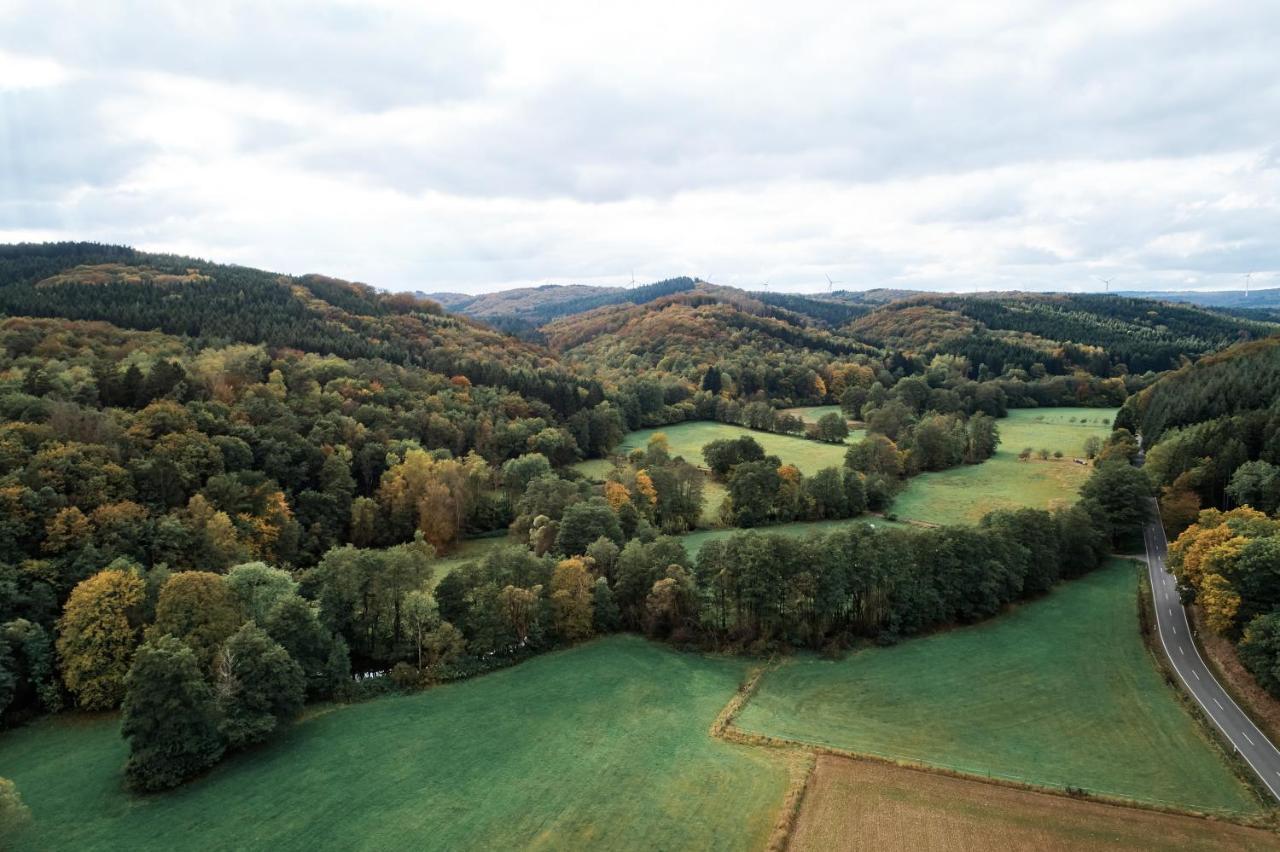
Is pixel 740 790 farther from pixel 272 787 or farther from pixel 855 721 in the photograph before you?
pixel 272 787

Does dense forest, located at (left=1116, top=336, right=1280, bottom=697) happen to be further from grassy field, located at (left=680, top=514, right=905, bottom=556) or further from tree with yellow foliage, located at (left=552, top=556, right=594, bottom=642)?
tree with yellow foliage, located at (left=552, top=556, right=594, bottom=642)

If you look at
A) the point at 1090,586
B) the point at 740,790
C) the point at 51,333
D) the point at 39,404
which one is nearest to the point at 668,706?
the point at 740,790

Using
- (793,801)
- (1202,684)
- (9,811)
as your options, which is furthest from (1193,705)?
(9,811)

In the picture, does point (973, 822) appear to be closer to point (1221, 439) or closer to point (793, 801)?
point (793, 801)

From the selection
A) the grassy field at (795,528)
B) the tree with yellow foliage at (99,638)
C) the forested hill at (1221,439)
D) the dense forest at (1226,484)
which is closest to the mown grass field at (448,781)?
the tree with yellow foliage at (99,638)

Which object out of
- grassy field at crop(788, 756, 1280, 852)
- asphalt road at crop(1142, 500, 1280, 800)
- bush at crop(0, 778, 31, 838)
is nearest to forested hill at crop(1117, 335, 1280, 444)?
asphalt road at crop(1142, 500, 1280, 800)

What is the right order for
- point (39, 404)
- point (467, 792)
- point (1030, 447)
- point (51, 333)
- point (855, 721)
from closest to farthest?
point (467, 792), point (855, 721), point (39, 404), point (51, 333), point (1030, 447)

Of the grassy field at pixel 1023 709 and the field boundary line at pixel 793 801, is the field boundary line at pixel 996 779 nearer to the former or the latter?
the grassy field at pixel 1023 709
